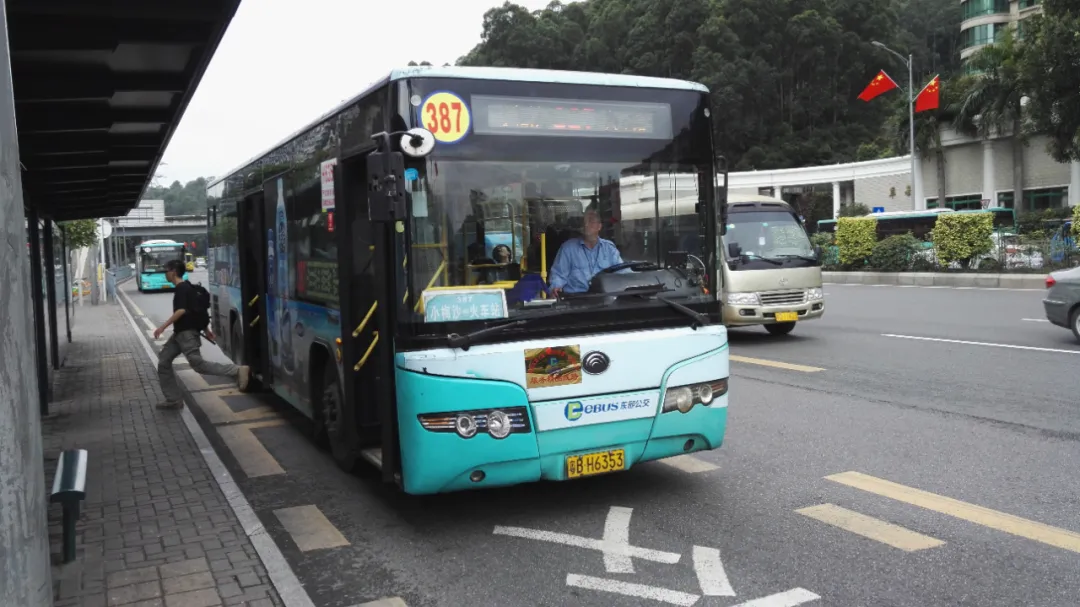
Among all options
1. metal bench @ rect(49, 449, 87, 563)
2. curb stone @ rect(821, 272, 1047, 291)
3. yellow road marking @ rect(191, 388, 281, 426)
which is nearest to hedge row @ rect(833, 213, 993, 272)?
curb stone @ rect(821, 272, 1047, 291)

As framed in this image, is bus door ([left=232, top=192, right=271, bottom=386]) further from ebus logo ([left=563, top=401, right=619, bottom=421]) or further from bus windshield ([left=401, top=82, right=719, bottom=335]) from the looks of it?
ebus logo ([left=563, top=401, right=619, bottom=421])

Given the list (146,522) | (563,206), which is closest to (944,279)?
(563,206)

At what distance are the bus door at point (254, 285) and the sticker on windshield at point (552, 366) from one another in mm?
4778

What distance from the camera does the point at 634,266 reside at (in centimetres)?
598

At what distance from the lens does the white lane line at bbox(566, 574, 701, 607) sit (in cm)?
436

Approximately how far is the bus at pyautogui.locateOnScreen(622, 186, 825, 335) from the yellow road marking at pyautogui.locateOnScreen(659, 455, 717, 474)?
6.09m

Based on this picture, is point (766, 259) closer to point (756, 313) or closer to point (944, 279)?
point (756, 313)

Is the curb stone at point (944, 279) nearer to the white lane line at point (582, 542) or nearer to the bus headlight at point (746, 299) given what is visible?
the bus headlight at point (746, 299)

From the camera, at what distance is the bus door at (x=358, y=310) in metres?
5.83

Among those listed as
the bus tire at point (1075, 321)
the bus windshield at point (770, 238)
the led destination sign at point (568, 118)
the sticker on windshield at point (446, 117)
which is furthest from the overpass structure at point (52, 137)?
the bus tire at point (1075, 321)

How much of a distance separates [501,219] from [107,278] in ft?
112

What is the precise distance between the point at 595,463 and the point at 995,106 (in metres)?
45.3

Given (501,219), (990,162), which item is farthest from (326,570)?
(990,162)

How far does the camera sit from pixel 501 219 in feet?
17.9
